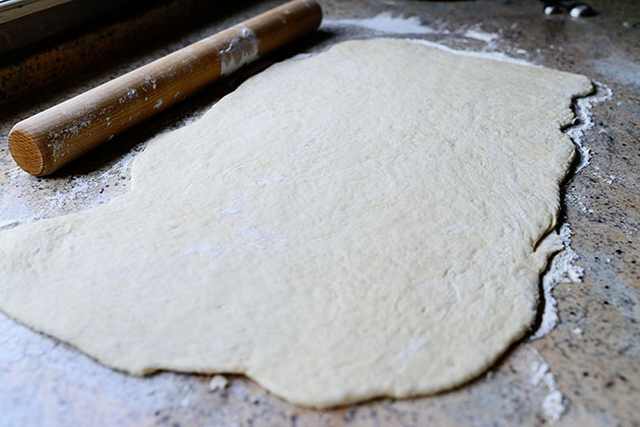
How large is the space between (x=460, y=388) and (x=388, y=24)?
8.29 feet

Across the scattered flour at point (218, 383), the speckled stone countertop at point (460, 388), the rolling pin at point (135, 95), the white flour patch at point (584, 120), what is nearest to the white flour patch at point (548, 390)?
the speckled stone countertop at point (460, 388)

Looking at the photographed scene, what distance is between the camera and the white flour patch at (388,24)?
10.6 feet

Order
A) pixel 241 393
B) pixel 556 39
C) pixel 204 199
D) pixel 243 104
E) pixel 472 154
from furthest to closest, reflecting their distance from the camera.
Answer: pixel 556 39, pixel 243 104, pixel 472 154, pixel 204 199, pixel 241 393

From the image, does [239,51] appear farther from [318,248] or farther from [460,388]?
[460,388]

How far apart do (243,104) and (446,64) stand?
0.94 m

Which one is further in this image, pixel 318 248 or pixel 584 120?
pixel 584 120

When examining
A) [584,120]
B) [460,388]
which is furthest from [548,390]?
[584,120]

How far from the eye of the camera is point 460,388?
1.24 m

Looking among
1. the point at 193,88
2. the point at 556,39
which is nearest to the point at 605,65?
the point at 556,39

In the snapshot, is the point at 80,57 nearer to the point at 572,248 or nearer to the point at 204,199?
the point at 204,199

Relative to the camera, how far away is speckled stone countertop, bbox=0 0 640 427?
119cm

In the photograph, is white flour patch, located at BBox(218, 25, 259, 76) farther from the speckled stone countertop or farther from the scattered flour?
the scattered flour

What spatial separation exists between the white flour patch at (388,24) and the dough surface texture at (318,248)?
41.0 inches

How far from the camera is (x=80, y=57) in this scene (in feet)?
8.91
